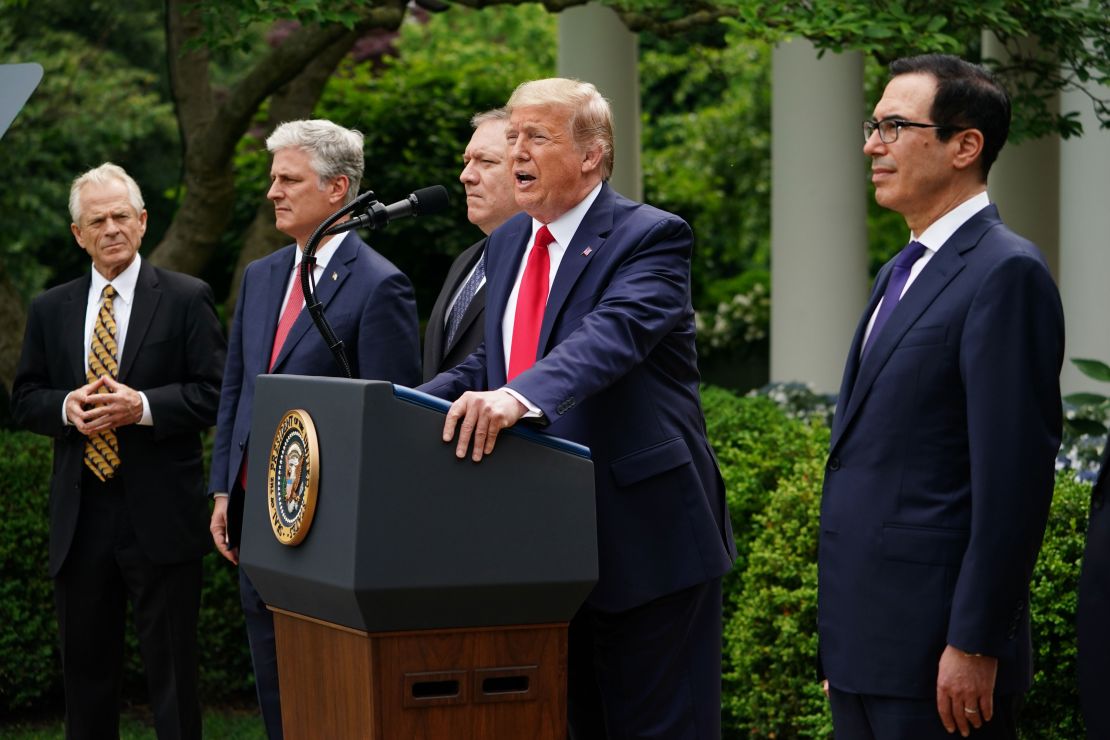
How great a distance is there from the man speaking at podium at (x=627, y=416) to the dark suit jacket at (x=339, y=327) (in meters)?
1.22

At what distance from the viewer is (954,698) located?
134 inches

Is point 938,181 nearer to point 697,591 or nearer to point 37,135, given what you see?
point 697,591

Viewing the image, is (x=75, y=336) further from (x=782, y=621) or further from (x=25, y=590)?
(x=782, y=621)

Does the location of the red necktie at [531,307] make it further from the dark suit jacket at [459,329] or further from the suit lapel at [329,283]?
the suit lapel at [329,283]

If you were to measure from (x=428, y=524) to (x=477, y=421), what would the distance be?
24cm

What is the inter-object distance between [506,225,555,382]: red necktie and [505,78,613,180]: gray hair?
27cm

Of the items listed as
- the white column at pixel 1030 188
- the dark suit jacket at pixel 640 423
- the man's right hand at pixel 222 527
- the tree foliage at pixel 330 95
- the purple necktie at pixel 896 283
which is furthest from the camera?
the white column at pixel 1030 188

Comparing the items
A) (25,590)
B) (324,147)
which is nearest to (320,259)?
(324,147)

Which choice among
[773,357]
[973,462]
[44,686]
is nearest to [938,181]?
[973,462]

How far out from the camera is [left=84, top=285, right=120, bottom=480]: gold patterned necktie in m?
6.05

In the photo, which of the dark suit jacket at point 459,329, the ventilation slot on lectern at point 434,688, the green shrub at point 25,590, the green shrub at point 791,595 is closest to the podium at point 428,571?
the ventilation slot on lectern at point 434,688

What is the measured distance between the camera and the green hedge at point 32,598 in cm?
769

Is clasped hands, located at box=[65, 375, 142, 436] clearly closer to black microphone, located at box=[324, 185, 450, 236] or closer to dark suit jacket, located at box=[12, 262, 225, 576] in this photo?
dark suit jacket, located at box=[12, 262, 225, 576]

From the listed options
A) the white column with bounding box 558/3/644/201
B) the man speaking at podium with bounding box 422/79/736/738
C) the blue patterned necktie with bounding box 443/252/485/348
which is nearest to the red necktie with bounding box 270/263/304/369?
the blue patterned necktie with bounding box 443/252/485/348
